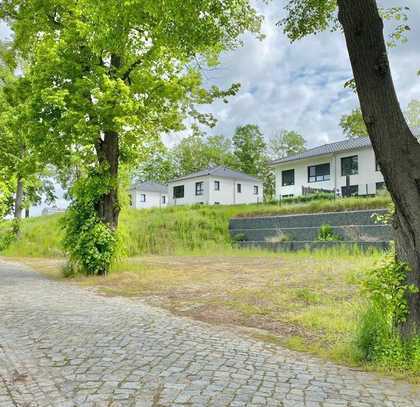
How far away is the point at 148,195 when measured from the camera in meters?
58.0

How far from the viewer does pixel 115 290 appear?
35.3 ft

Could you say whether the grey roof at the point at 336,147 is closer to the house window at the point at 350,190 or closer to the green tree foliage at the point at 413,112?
the house window at the point at 350,190

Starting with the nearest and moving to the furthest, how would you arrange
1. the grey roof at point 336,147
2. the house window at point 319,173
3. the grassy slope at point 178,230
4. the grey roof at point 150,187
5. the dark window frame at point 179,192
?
the grassy slope at point 178,230, the grey roof at point 336,147, the house window at point 319,173, the dark window frame at point 179,192, the grey roof at point 150,187

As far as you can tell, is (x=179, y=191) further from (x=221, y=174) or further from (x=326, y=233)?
(x=326, y=233)

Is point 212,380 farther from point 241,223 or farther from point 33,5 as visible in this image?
point 241,223

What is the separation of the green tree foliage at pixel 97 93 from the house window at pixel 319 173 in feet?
80.7

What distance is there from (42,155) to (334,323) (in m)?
9.58

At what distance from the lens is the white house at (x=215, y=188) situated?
46.6 metres

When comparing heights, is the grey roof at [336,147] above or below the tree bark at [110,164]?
above

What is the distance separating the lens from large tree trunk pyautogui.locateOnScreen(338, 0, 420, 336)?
4703 mm

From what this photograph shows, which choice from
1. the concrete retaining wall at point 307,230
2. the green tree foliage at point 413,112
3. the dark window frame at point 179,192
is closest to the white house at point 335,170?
the concrete retaining wall at point 307,230

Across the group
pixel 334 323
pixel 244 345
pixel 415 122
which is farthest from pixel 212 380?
pixel 415 122

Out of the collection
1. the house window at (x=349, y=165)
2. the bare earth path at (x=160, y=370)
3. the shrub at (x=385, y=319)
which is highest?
the house window at (x=349, y=165)

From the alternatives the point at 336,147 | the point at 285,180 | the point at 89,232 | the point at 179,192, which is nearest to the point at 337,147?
the point at 336,147
